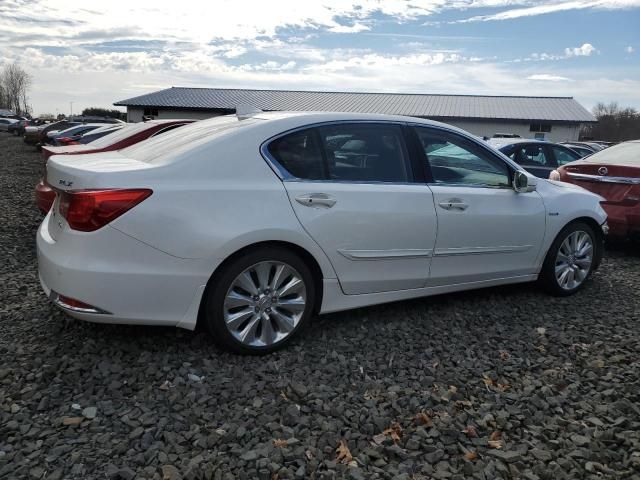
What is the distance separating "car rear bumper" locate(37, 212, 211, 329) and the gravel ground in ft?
1.20

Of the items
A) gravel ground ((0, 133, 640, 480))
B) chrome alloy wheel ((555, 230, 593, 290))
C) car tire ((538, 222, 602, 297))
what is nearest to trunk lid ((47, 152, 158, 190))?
gravel ground ((0, 133, 640, 480))

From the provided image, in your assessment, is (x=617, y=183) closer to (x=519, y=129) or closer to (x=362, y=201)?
(x=362, y=201)

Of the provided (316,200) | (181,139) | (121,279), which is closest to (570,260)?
(316,200)

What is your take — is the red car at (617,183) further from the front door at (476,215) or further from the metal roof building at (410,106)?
the metal roof building at (410,106)

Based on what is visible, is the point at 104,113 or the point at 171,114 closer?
the point at 171,114

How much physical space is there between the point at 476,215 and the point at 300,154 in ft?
4.91

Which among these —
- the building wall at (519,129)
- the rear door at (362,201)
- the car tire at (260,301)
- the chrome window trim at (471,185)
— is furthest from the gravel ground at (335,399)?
the building wall at (519,129)

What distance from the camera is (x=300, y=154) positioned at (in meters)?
3.63

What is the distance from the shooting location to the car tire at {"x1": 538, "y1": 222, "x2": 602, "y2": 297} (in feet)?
16.0

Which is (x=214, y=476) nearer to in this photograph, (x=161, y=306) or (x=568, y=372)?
(x=161, y=306)

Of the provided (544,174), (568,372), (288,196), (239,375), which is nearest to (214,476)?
(239,375)

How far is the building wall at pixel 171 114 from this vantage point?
177 ft

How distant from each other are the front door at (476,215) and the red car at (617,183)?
2.40 metres

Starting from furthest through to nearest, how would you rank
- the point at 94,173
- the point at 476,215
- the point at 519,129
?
the point at 519,129, the point at 476,215, the point at 94,173
